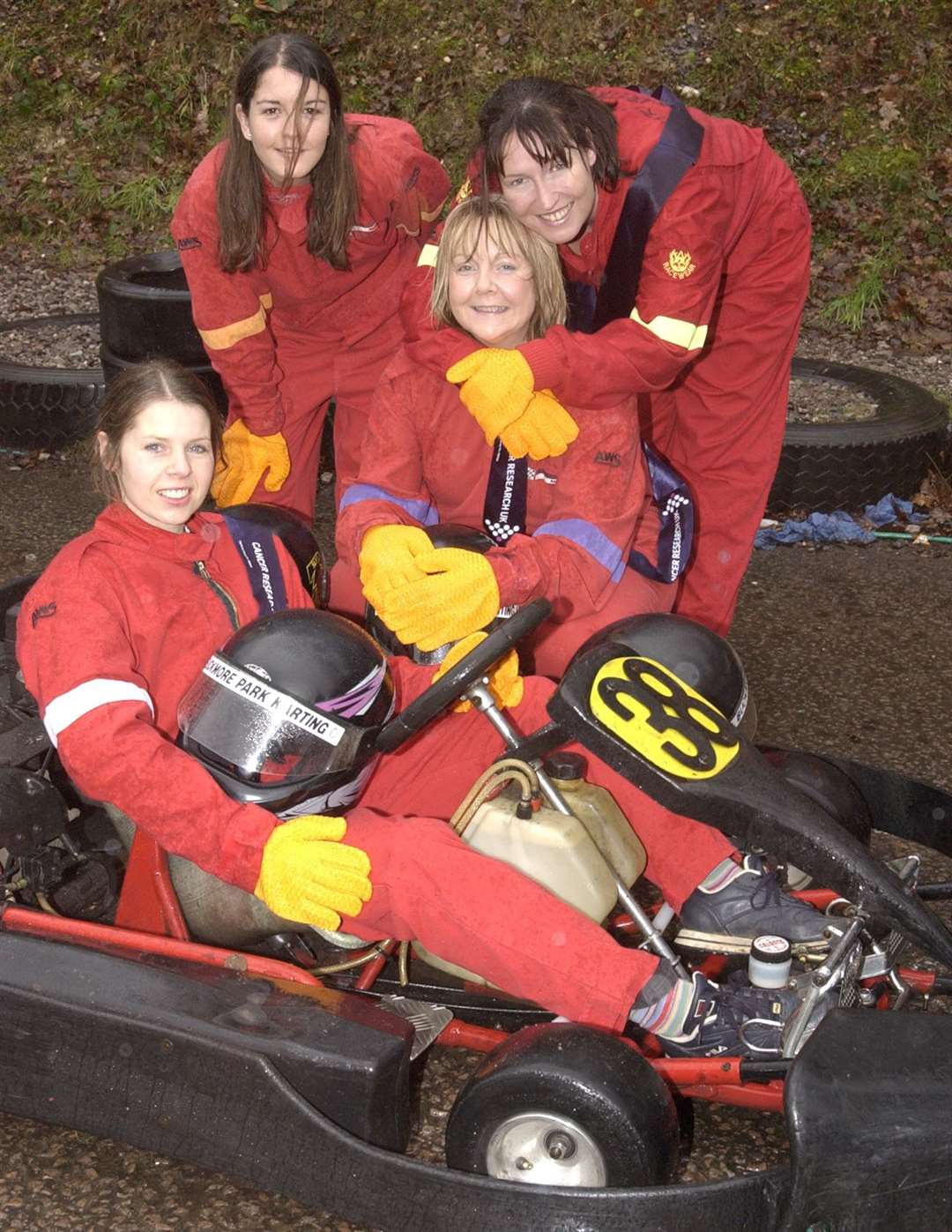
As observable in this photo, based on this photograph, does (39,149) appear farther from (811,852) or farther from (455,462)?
(811,852)

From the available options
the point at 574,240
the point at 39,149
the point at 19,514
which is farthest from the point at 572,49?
the point at 574,240

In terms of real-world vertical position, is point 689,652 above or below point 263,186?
below

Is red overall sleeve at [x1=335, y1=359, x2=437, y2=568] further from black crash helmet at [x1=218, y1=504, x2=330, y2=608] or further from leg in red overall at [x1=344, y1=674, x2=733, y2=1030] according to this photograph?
leg in red overall at [x1=344, y1=674, x2=733, y2=1030]

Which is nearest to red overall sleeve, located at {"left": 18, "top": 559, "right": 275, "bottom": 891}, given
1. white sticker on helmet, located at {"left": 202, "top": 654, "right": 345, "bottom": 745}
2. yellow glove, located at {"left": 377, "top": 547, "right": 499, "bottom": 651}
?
white sticker on helmet, located at {"left": 202, "top": 654, "right": 345, "bottom": 745}

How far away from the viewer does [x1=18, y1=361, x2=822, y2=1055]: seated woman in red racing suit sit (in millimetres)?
2207

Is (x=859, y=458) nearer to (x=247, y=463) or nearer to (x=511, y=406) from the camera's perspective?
(x=247, y=463)

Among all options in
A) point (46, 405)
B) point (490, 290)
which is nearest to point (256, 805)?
point (490, 290)

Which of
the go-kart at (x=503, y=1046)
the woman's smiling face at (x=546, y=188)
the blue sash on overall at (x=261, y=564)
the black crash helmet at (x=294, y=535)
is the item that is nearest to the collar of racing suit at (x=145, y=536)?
the blue sash on overall at (x=261, y=564)

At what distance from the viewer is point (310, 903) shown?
2.21 metres

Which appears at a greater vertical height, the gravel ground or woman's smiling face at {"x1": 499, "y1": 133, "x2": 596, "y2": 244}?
woman's smiling face at {"x1": 499, "y1": 133, "x2": 596, "y2": 244}

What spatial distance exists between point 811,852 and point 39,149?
766 centimetres

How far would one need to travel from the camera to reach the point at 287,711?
230cm

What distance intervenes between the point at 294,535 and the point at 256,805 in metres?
0.85

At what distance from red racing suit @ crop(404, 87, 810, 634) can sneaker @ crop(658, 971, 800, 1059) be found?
122 cm
